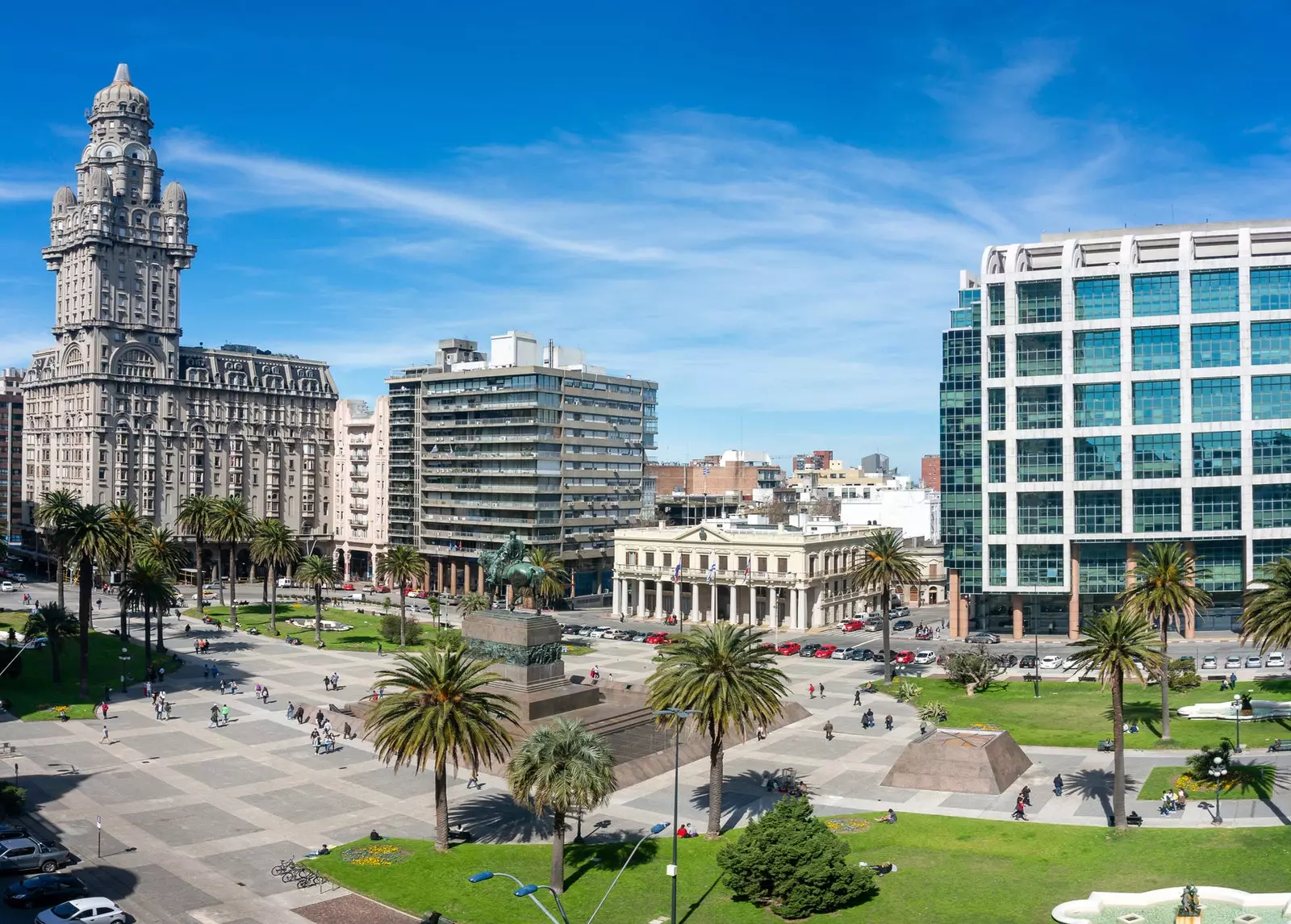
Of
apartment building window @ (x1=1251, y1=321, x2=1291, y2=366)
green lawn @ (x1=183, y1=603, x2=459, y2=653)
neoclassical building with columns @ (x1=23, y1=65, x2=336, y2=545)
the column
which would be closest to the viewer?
apartment building window @ (x1=1251, y1=321, x2=1291, y2=366)

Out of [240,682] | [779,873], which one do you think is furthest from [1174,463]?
[240,682]

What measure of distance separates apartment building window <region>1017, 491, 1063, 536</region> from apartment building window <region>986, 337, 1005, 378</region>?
45.0 ft

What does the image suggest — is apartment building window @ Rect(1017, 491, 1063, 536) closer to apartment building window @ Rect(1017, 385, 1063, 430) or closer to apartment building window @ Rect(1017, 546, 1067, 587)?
apartment building window @ Rect(1017, 546, 1067, 587)

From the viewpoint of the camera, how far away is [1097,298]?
117 metres

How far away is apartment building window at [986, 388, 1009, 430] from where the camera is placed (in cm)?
12025

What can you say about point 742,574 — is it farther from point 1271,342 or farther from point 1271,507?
point 1271,342

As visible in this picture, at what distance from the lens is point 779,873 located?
146 ft

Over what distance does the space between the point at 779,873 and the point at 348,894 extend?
18.6 m

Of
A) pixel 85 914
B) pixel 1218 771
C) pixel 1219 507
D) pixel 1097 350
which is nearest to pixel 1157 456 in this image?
pixel 1219 507

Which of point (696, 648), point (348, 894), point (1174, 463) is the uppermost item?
point (1174, 463)

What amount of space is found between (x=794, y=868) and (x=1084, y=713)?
4471 centimetres

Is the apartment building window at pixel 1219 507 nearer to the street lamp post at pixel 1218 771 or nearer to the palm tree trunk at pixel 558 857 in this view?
the street lamp post at pixel 1218 771

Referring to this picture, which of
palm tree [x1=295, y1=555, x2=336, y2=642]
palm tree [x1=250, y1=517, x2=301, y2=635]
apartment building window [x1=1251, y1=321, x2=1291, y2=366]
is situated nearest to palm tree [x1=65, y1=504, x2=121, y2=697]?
palm tree [x1=295, y1=555, x2=336, y2=642]

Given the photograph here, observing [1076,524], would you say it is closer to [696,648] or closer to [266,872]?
[696,648]
